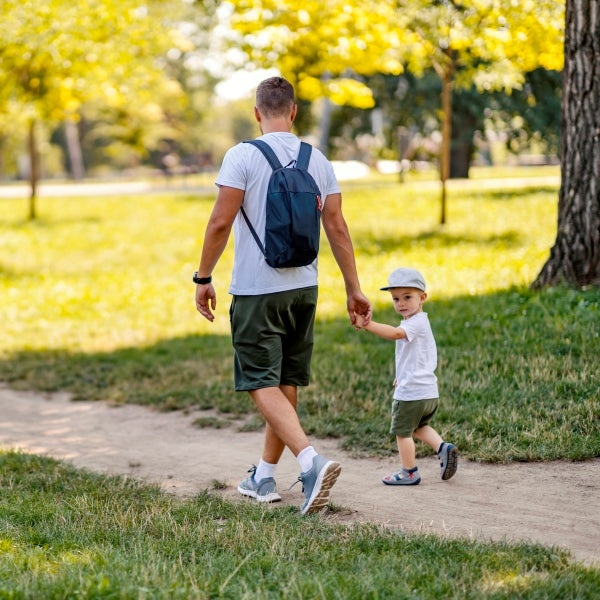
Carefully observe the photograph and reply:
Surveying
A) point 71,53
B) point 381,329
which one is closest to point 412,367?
point 381,329

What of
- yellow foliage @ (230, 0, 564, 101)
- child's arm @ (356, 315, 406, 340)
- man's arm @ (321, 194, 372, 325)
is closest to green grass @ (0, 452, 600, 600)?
child's arm @ (356, 315, 406, 340)

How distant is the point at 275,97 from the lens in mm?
4789

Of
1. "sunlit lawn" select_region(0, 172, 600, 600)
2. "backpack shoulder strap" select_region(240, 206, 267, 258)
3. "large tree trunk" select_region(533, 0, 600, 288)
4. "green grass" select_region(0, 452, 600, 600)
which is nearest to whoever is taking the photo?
"green grass" select_region(0, 452, 600, 600)

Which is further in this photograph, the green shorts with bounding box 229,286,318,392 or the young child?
the young child

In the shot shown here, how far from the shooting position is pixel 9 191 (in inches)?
1155

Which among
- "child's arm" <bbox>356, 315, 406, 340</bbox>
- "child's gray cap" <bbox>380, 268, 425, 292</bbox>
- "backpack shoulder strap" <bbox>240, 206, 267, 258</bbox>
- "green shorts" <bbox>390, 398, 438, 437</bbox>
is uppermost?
"backpack shoulder strap" <bbox>240, 206, 267, 258</bbox>

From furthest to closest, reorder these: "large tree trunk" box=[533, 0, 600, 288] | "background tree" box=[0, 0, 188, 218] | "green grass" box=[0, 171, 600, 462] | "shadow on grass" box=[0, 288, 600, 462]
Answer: "background tree" box=[0, 0, 188, 218]
"large tree trunk" box=[533, 0, 600, 288]
"green grass" box=[0, 171, 600, 462]
"shadow on grass" box=[0, 288, 600, 462]

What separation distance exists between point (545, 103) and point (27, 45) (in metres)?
12.4

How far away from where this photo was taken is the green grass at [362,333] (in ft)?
21.3

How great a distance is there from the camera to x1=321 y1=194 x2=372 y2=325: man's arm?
4953mm

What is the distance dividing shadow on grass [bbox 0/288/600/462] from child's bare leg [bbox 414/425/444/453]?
0.55 meters

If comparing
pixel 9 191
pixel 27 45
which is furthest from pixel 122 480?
pixel 9 191

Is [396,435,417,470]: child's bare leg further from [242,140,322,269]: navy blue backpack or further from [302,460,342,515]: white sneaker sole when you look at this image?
[242,140,322,269]: navy blue backpack

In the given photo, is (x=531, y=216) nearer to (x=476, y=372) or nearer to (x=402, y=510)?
(x=476, y=372)
